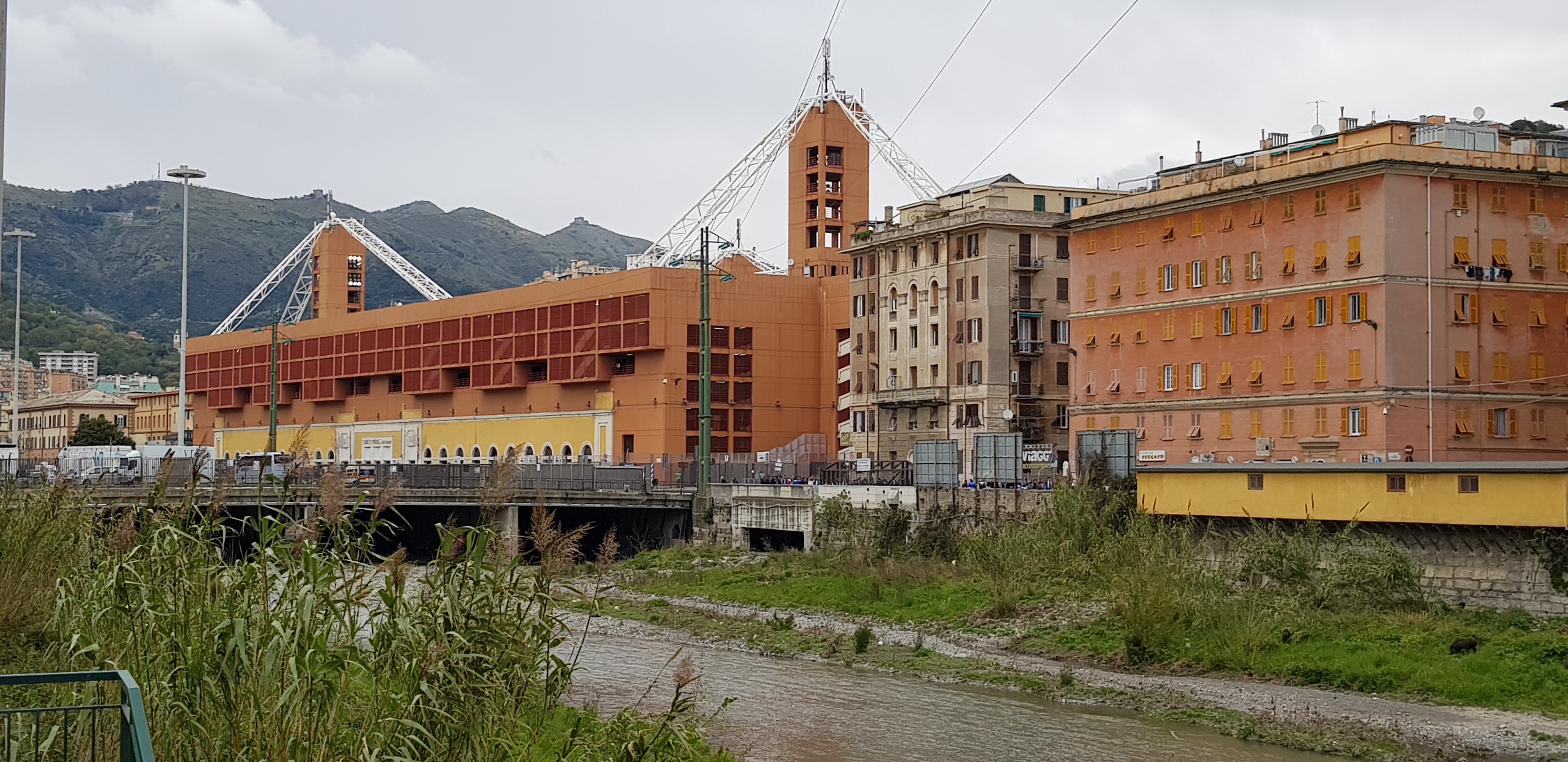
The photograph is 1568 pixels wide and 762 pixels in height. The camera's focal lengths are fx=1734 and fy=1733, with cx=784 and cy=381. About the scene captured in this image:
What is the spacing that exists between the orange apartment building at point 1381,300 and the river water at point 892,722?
27.8 m

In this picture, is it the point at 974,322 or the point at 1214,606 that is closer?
the point at 1214,606

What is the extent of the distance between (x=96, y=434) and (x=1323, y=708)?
445ft

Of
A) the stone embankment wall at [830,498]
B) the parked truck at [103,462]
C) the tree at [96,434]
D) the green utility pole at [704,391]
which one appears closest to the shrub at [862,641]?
the stone embankment wall at [830,498]

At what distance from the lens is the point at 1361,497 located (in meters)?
42.8

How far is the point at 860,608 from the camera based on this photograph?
51.2m

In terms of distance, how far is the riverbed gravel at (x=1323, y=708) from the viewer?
2927cm

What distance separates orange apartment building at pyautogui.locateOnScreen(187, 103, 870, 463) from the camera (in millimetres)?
97000

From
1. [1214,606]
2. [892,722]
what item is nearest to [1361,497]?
[1214,606]

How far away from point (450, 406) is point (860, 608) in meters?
65.9

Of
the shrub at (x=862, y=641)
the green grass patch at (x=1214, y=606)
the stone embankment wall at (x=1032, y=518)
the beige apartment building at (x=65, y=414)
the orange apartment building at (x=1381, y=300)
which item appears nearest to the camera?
the green grass patch at (x=1214, y=606)

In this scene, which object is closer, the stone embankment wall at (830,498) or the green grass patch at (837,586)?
the green grass patch at (837,586)

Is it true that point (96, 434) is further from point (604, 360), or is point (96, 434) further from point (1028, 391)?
point (1028, 391)

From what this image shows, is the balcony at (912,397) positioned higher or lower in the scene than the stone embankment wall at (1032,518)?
higher

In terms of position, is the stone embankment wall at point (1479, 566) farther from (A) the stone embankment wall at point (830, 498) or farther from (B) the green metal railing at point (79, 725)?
(B) the green metal railing at point (79, 725)
